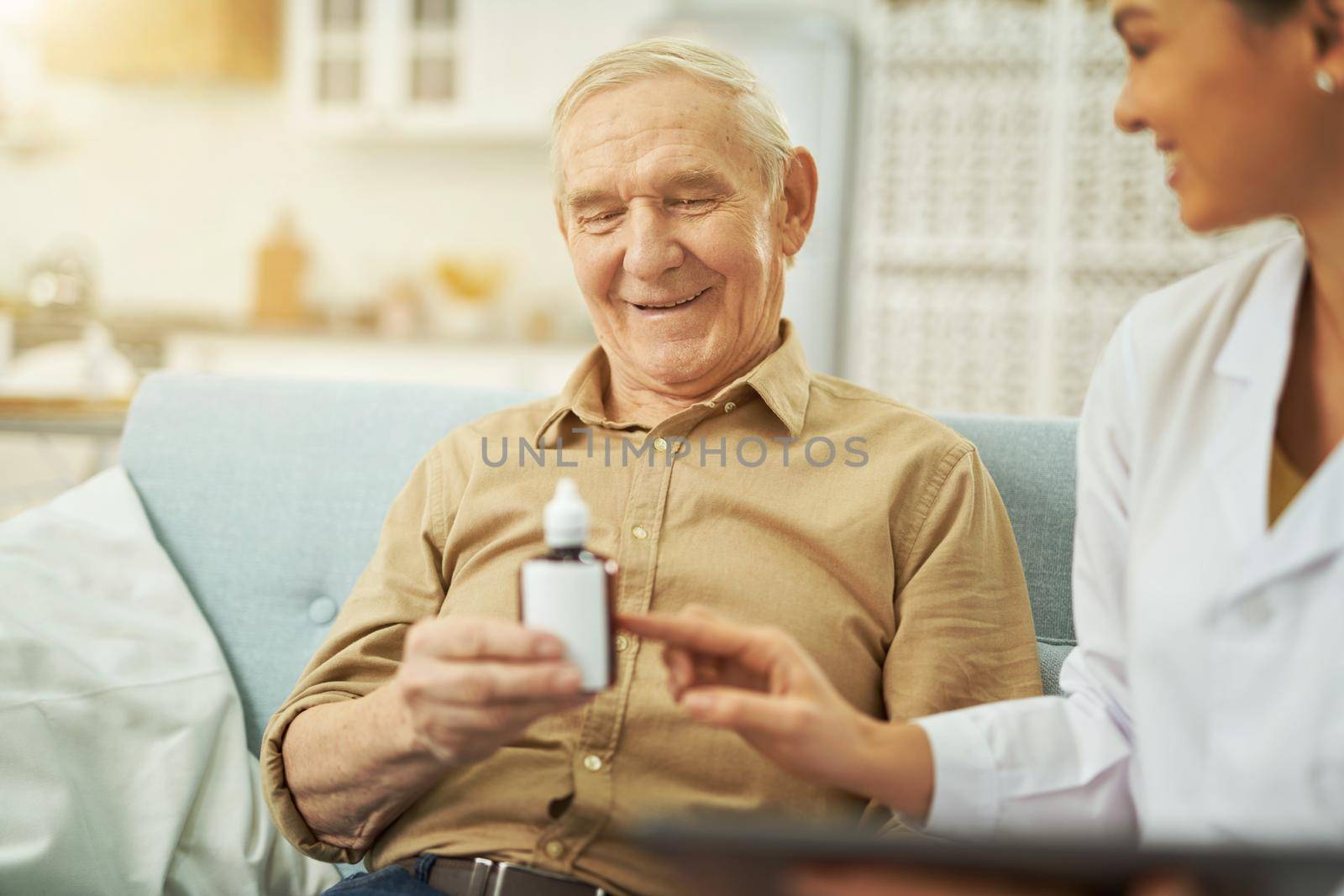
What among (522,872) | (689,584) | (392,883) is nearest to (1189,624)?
(689,584)

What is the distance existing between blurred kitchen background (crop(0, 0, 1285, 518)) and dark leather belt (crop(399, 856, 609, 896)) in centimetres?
290

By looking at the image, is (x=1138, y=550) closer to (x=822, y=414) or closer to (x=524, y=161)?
(x=822, y=414)

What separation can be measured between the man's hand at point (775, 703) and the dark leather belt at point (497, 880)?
0.97 feet

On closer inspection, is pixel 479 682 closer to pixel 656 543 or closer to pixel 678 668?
pixel 678 668

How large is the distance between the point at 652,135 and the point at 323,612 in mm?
748

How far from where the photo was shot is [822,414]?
1370 mm

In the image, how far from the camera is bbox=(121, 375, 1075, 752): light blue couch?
1489mm

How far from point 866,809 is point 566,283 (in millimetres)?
4301

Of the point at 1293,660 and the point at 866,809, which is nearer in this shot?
the point at 1293,660

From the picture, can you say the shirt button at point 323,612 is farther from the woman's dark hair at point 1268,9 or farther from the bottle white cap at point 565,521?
the woman's dark hair at point 1268,9

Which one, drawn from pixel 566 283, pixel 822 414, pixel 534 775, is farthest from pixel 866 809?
pixel 566 283

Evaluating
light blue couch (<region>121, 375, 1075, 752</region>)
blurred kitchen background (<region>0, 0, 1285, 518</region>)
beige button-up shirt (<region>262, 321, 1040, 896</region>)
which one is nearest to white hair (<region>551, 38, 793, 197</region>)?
beige button-up shirt (<region>262, 321, 1040, 896</region>)

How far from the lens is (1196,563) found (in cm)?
83

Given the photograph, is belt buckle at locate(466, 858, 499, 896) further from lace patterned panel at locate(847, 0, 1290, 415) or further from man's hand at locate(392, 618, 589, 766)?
lace patterned panel at locate(847, 0, 1290, 415)
